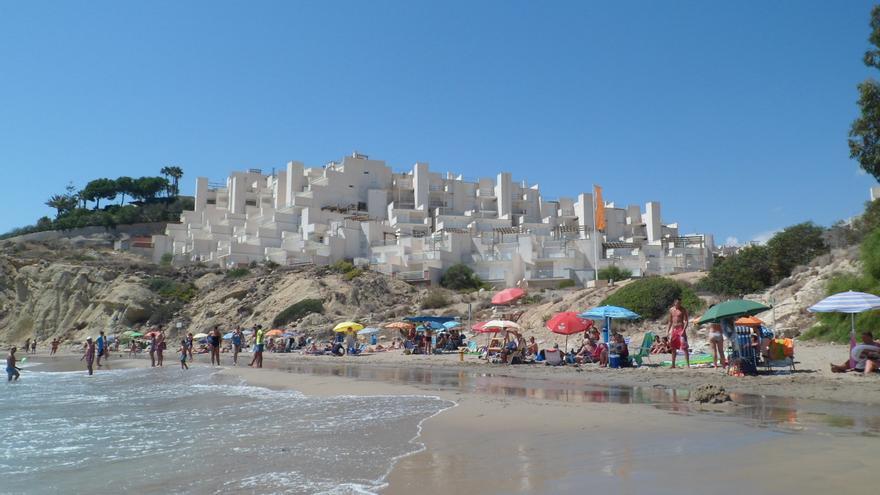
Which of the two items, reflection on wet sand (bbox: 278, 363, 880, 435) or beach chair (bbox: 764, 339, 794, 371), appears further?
beach chair (bbox: 764, 339, 794, 371)

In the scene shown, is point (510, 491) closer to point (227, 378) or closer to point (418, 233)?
point (227, 378)

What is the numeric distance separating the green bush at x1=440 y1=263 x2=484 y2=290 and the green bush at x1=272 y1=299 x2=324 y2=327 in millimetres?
10492

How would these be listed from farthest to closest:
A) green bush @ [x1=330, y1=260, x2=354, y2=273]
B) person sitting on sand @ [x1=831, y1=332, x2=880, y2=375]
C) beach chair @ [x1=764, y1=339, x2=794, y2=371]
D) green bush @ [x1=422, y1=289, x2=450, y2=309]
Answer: green bush @ [x1=330, y1=260, x2=354, y2=273]
green bush @ [x1=422, y1=289, x2=450, y2=309]
beach chair @ [x1=764, y1=339, x2=794, y2=371]
person sitting on sand @ [x1=831, y1=332, x2=880, y2=375]

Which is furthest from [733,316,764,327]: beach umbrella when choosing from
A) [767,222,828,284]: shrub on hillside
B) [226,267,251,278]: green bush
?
[226,267,251,278]: green bush

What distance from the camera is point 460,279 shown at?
153 feet

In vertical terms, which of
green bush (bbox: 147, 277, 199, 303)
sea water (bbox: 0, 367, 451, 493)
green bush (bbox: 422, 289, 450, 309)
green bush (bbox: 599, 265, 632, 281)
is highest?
green bush (bbox: 599, 265, 632, 281)

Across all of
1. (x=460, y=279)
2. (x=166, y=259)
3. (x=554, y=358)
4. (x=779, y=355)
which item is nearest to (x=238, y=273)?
(x=166, y=259)

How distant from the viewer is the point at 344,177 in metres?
63.7

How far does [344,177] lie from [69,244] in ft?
104

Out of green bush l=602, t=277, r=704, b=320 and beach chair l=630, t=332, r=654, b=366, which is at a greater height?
green bush l=602, t=277, r=704, b=320

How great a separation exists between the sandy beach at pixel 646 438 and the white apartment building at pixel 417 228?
118 ft

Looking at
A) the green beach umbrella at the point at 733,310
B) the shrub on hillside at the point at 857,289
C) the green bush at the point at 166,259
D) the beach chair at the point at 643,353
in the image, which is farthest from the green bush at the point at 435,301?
the green bush at the point at 166,259

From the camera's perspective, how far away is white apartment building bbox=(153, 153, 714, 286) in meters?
49.5

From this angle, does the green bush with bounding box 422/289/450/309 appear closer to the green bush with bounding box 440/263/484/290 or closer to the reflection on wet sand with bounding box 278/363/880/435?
the green bush with bounding box 440/263/484/290
